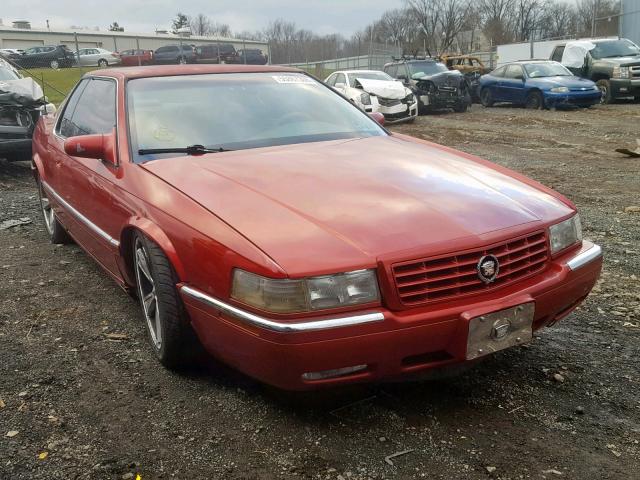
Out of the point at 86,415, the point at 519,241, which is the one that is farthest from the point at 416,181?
the point at 86,415

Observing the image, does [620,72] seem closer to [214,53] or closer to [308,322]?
[308,322]

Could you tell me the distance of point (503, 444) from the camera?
227 centimetres

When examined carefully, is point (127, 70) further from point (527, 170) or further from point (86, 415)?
point (527, 170)

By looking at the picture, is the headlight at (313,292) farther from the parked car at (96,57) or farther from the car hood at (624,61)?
the parked car at (96,57)

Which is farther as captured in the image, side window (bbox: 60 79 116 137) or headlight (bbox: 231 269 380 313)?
side window (bbox: 60 79 116 137)

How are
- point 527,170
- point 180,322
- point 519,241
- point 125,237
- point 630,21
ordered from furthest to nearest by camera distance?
point 630,21 < point 527,170 < point 125,237 < point 180,322 < point 519,241

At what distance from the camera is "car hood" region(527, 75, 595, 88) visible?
1600cm

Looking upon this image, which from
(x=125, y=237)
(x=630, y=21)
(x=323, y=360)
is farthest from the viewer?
(x=630, y=21)

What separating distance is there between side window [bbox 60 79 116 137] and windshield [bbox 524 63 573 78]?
49.8 feet

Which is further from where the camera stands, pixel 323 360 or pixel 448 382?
pixel 448 382

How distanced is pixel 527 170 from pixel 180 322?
6.65 metres

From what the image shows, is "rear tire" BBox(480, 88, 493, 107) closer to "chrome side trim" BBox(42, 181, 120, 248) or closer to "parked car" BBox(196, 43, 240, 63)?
"parked car" BBox(196, 43, 240, 63)

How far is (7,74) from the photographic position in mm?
9570

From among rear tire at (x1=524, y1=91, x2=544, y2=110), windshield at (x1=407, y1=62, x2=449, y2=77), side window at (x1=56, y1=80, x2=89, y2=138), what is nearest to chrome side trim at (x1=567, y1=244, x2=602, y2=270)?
side window at (x1=56, y1=80, x2=89, y2=138)
